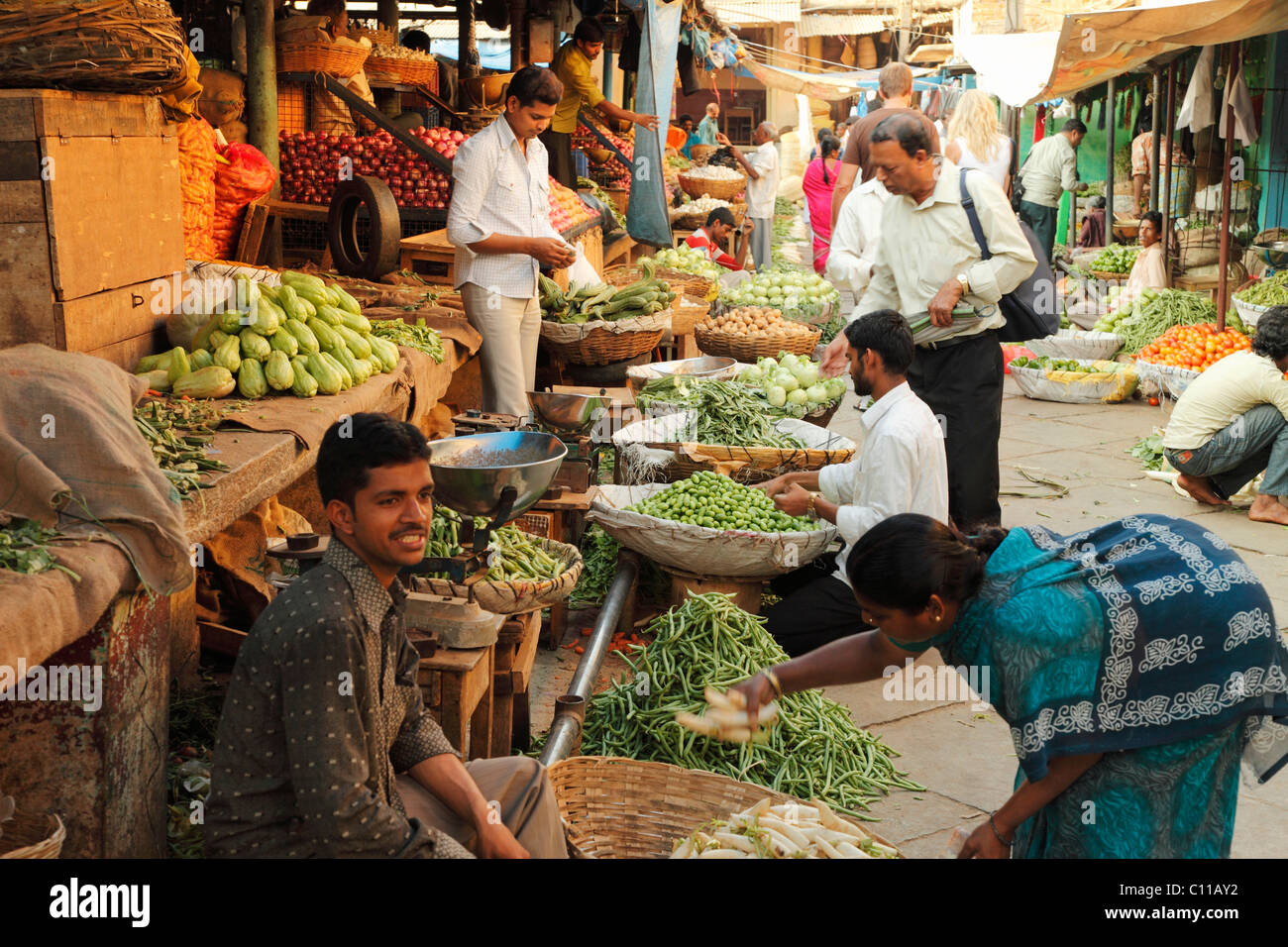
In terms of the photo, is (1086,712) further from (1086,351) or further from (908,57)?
(908,57)

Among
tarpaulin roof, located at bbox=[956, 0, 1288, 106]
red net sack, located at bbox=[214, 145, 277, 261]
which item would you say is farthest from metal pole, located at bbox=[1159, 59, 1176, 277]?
red net sack, located at bbox=[214, 145, 277, 261]

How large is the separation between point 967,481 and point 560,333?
2.64 metres

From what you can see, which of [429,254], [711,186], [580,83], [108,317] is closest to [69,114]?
[108,317]

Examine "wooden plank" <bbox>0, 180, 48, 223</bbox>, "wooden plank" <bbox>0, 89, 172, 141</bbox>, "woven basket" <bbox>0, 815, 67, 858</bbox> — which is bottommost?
"woven basket" <bbox>0, 815, 67, 858</bbox>

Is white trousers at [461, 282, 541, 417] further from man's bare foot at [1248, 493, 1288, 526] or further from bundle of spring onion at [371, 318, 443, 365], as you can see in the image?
man's bare foot at [1248, 493, 1288, 526]

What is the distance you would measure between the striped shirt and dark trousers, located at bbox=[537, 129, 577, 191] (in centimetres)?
507

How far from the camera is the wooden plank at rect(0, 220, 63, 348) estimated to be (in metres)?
4.01

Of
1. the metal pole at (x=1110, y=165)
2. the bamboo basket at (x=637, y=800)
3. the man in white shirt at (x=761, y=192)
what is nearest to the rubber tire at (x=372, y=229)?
the bamboo basket at (x=637, y=800)

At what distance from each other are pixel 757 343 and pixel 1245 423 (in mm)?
3049

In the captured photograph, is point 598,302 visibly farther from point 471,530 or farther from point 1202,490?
point 471,530

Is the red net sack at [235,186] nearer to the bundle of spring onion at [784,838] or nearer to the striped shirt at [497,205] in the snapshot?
the striped shirt at [497,205]

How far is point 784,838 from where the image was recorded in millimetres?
3055

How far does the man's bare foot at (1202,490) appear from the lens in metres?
7.65
